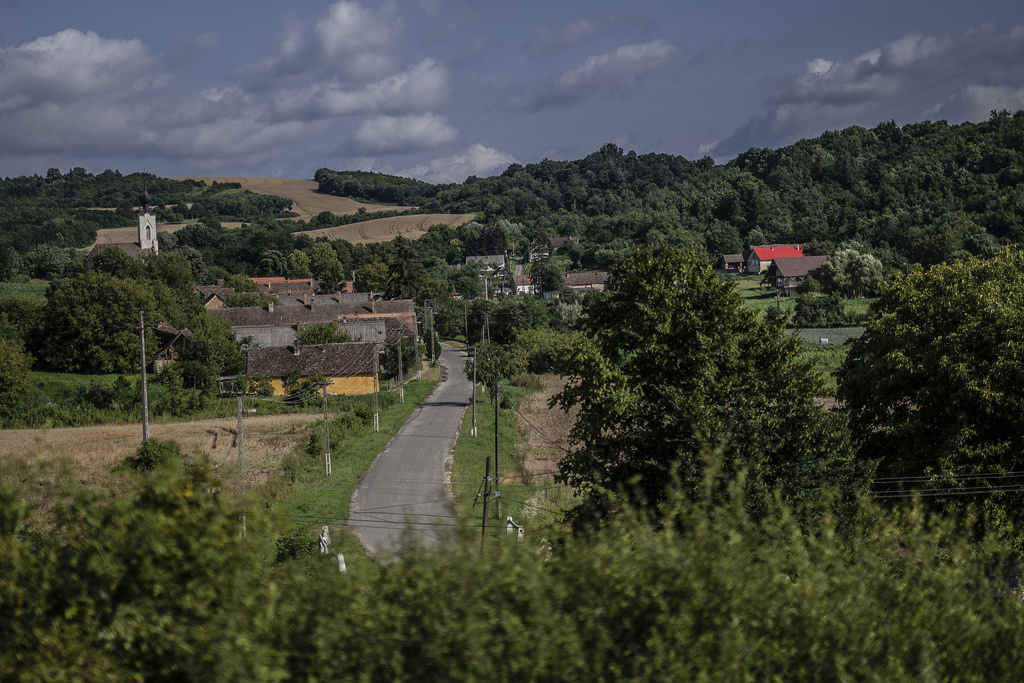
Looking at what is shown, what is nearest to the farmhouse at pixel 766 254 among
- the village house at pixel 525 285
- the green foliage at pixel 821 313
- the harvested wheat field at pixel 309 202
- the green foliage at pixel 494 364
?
the village house at pixel 525 285

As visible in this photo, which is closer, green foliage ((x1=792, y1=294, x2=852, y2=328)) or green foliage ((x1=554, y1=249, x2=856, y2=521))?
green foliage ((x1=554, y1=249, x2=856, y2=521))

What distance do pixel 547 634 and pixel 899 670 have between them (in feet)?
8.69

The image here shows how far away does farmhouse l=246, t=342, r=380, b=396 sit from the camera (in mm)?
48875

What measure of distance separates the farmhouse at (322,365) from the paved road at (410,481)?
6.03 meters

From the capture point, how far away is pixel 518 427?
38.2m

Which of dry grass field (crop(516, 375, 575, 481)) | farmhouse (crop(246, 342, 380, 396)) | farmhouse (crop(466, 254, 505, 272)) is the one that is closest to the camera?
dry grass field (crop(516, 375, 575, 481))

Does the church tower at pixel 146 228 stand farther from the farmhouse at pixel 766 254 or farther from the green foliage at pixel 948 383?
the green foliage at pixel 948 383

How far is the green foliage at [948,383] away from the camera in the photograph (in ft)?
60.4

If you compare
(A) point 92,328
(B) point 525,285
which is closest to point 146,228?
(B) point 525,285

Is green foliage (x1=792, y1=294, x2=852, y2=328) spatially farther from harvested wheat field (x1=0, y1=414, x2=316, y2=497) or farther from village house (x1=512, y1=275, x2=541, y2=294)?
harvested wheat field (x1=0, y1=414, x2=316, y2=497)

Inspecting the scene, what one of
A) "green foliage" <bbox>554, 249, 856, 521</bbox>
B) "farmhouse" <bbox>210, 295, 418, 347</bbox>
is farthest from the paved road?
"farmhouse" <bbox>210, 295, 418, 347</bbox>

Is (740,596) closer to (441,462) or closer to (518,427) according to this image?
(441,462)

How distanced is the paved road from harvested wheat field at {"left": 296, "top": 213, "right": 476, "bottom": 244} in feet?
321

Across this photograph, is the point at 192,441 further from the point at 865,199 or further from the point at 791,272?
the point at 865,199
